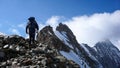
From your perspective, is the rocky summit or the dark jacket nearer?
the rocky summit

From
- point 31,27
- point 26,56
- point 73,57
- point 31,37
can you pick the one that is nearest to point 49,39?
point 73,57

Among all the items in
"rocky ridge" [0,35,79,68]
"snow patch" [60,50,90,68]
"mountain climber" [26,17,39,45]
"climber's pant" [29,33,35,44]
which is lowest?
"rocky ridge" [0,35,79,68]

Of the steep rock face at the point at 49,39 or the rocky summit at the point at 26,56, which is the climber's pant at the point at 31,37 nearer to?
the rocky summit at the point at 26,56

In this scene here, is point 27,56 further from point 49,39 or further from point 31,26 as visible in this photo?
point 49,39

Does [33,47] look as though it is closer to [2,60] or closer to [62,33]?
[2,60]

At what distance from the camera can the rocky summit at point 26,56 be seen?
64.5 ft

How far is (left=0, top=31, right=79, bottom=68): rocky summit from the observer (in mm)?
19672

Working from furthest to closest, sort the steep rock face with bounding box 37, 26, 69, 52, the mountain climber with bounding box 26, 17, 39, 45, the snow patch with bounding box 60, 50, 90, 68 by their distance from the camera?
the snow patch with bounding box 60, 50, 90, 68 < the steep rock face with bounding box 37, 26, 69, 52 < the mountain climber with bounding box 26, 17, 39, 45

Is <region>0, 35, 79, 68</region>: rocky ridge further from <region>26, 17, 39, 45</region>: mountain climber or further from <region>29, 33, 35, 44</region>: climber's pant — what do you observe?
<region>26, 17, 39, 45</region>: mountain climber

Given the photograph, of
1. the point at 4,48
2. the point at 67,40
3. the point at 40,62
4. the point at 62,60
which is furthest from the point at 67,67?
the point at 67,40

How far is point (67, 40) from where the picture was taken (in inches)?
7515

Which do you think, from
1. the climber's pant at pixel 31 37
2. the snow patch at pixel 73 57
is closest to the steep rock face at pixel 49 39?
the snow patch at pixel 73 57

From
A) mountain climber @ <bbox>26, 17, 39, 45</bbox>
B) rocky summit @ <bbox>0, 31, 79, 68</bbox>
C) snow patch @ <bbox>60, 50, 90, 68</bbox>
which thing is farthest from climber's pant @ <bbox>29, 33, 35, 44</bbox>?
snow patch @ <bbox>60, 50, 90, 68</bbox>

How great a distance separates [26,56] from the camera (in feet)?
68.7
